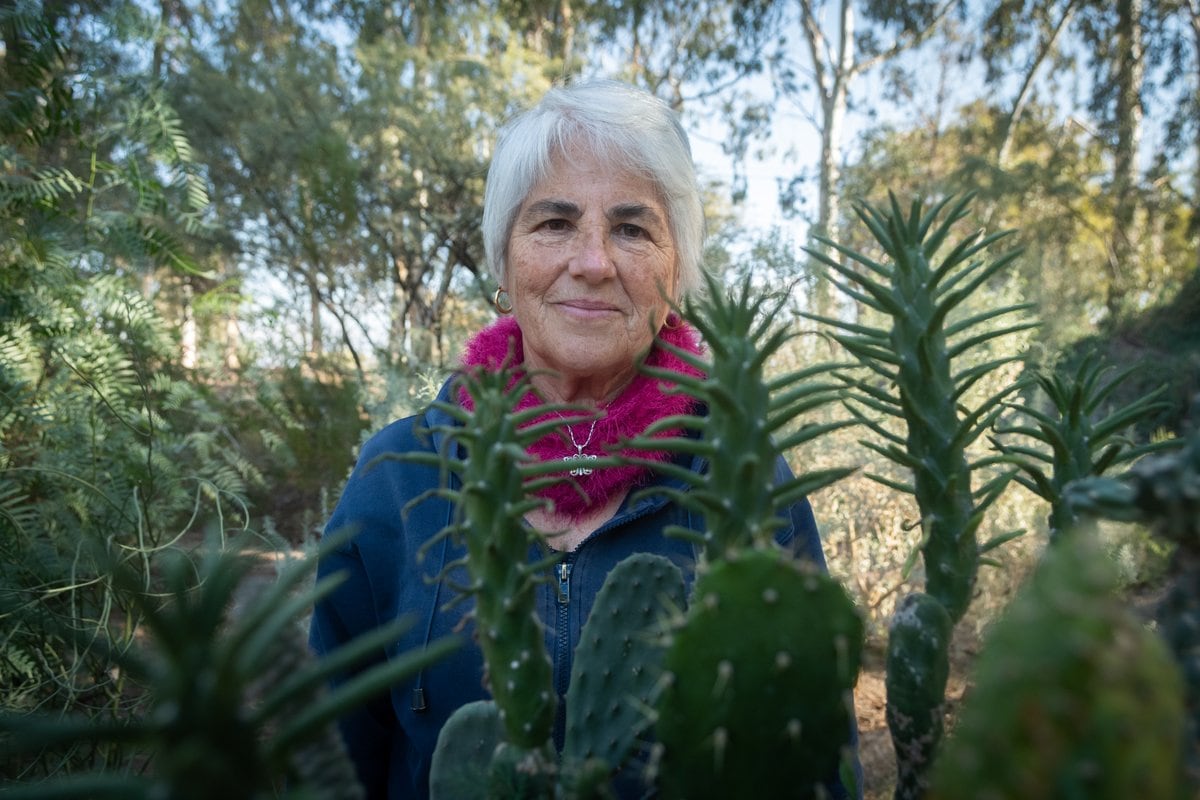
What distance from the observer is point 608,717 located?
0.81 m

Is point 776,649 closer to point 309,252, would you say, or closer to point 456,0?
point 309,252

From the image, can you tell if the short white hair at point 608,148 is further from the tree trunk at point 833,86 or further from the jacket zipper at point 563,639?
the tree trunk at point 833,86

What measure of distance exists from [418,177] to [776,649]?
1082 cm

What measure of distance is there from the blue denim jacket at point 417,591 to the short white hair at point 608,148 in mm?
589

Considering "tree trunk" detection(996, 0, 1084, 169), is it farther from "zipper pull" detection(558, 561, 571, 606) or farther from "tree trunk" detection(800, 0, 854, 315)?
"zipper pull" detection(558, 561, 571, 606)

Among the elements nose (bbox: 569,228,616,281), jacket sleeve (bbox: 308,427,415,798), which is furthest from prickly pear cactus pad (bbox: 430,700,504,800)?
nose (bbox: 569,228,616,281)

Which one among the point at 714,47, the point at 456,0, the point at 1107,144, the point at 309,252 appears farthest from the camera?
the point at 1107,144

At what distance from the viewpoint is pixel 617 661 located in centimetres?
85

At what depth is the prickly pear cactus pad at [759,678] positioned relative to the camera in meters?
0.49

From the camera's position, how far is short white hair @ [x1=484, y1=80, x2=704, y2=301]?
6.38 ft

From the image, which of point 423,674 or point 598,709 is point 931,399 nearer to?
point 598,709

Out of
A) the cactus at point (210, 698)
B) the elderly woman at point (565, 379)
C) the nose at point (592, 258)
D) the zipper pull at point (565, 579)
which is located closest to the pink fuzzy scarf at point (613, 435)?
the elderly woman at point (565, 379)

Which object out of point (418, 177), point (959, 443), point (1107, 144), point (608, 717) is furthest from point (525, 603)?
point (1107, 144)

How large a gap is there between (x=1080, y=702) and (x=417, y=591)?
157 centimetres
